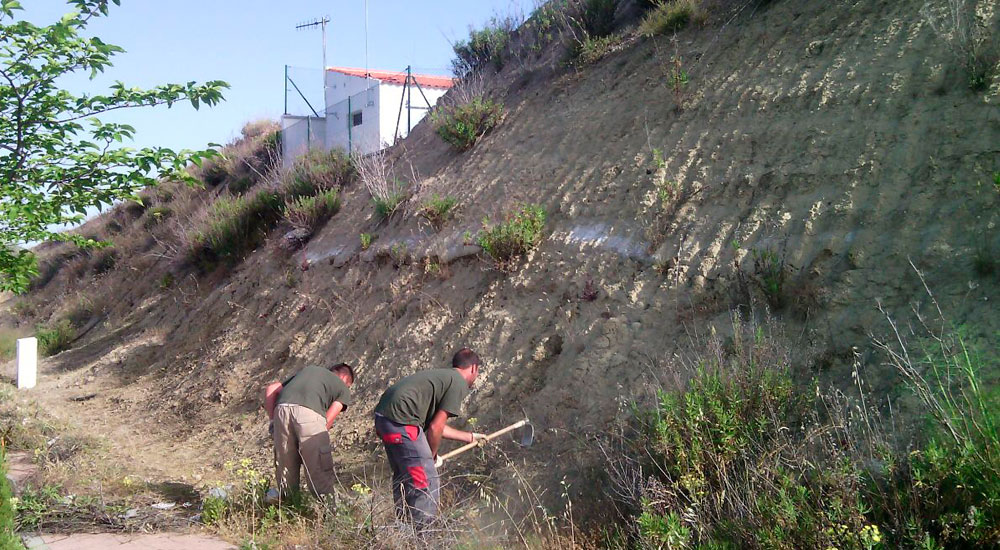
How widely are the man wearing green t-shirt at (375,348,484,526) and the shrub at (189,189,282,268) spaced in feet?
33.7

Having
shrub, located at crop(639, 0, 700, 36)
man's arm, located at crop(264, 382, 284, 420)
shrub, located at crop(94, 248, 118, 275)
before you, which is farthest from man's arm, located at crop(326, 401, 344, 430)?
shrub, located at crop(94, 248, 118, 275)

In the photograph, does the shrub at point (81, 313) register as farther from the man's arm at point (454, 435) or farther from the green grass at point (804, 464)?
the green grass at point (804, 464)

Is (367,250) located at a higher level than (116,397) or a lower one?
higher

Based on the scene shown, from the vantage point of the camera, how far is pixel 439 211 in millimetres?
10242

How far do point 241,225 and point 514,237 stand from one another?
9.09 m

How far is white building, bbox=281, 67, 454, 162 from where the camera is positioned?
1719 centimetres

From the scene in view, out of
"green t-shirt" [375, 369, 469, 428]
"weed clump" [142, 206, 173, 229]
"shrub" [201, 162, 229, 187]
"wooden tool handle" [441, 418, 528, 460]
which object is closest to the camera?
"green t-shirt" [375, 369, 469, 428]

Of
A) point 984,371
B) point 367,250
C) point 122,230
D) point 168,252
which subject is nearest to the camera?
point 984,371

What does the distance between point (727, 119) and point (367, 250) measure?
5.64 m

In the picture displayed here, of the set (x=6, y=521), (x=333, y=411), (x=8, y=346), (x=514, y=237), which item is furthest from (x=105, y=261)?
(x=6, y=521)

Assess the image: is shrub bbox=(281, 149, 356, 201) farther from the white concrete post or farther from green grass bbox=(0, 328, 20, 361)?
green grass bbox=(0, 328, 20, 361)

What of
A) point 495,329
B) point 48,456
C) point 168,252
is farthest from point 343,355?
point 168,252

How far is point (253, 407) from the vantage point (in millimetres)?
10320

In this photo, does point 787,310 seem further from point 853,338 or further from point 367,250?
point 367,250
